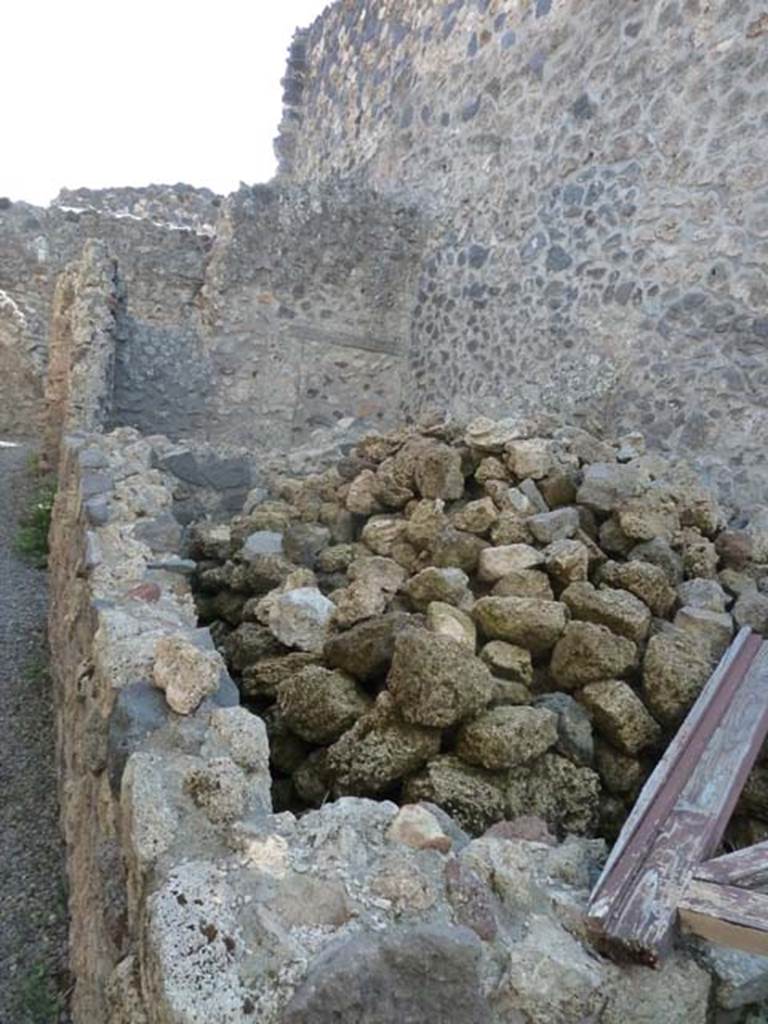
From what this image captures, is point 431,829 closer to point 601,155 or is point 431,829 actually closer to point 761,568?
point 761,568

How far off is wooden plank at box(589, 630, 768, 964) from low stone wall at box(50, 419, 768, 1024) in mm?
67

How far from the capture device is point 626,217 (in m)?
5.93

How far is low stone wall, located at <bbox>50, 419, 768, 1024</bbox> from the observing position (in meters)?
1.41

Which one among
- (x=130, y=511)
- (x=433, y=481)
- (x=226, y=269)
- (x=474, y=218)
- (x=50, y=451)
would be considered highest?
(x=474, y=218)

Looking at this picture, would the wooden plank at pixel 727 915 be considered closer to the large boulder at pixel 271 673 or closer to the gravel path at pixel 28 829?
the large boulder at pixel 271 673

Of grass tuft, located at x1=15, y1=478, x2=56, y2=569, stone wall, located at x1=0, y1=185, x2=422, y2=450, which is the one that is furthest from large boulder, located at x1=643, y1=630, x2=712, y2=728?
stone wall, located at x1=0, y1=185, x2=422, y2=450

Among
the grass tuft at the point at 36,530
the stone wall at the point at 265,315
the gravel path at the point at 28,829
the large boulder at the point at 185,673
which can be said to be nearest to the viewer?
the large boulder at the point at 185,673

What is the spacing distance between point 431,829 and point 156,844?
557mm

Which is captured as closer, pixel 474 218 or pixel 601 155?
pixel 601 155

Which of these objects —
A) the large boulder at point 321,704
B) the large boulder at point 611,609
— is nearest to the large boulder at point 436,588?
the large boulder at point 611,609

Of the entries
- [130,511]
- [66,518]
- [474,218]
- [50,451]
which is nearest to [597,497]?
[130,511]

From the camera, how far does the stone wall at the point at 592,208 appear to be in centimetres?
524

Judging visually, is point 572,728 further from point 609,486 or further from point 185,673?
point 609,486

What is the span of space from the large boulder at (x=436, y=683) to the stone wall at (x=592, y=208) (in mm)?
3292
